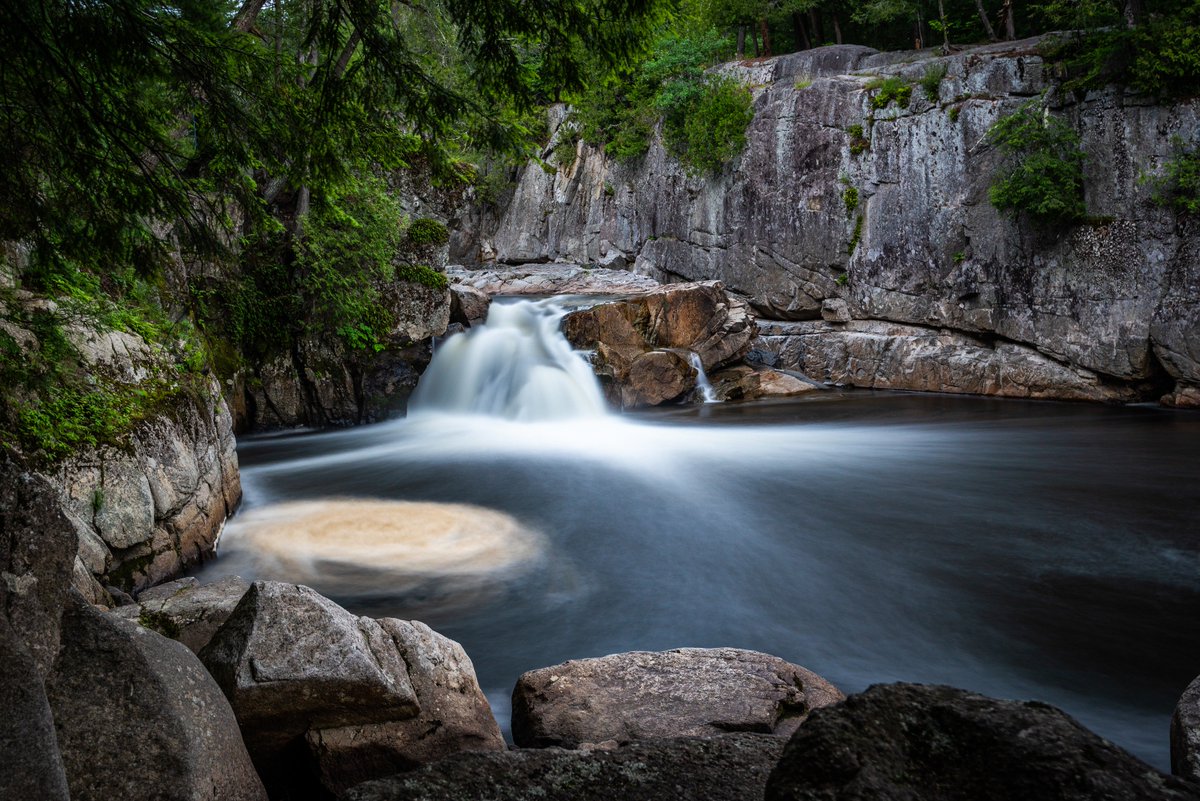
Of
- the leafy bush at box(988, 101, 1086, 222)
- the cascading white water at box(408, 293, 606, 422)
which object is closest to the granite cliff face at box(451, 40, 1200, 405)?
the leafy bush at box(988, 101, 1086, 222)

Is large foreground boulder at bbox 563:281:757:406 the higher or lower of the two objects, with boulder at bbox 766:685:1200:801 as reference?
higher

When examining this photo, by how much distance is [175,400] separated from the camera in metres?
6.27

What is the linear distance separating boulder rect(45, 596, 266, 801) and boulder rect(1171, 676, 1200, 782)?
3.61 metres

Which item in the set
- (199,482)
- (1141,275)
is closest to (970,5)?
(1141,275)

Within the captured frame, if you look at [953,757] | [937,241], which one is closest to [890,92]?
[937,241]

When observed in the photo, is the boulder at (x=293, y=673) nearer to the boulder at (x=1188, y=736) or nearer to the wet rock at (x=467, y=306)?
the boulder at (x=1188, y=736)

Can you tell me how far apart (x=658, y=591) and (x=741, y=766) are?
4.03 m

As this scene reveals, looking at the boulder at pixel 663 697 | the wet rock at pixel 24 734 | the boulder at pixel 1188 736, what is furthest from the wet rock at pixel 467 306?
the boulder at pixel 1188 736

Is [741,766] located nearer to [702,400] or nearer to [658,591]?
[658,591]

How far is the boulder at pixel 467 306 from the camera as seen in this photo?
608 inches

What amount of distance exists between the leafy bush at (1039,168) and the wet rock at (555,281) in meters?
11.1

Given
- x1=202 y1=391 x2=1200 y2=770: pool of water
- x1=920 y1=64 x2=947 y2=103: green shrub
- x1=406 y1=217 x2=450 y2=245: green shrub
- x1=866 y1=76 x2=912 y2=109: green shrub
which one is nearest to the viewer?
x1=202 y1=391 x2=1200 y2=770: pool of water

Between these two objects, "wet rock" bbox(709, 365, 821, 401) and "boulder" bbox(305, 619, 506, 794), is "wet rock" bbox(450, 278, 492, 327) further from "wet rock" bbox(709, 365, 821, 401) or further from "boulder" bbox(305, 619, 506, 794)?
"boulder" bbox(305, 619, 506, 794)

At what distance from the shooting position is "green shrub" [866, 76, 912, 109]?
18750 mm
